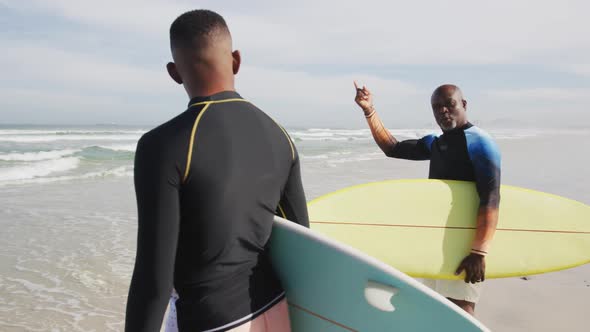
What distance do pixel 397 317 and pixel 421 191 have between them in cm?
220

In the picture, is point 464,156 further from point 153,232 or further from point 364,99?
point 153,232

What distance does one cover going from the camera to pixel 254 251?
125 centimetres

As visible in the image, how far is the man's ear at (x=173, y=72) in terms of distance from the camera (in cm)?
126

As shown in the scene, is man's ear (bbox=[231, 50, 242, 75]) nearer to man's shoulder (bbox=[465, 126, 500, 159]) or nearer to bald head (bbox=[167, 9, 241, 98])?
bald head (bbox=[167, 9, 241, 98])

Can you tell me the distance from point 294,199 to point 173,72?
1.62 feet

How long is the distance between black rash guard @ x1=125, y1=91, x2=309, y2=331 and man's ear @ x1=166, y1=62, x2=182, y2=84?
139mm

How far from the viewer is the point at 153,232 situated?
1050 mm

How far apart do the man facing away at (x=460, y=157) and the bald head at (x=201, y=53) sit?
1.79 meters

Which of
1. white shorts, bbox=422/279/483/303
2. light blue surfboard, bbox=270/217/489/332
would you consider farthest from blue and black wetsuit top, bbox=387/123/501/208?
light blue surfboard, bbox=270/217/489/332

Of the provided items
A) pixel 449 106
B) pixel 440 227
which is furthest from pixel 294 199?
pixel 440 227

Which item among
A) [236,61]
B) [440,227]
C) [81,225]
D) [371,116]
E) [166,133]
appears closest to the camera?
[166,133]

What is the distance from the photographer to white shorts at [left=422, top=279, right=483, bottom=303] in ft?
8.98

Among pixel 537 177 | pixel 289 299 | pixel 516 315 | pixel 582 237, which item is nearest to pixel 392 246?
pixel 516 315

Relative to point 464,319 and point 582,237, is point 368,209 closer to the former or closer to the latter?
point 582,237
